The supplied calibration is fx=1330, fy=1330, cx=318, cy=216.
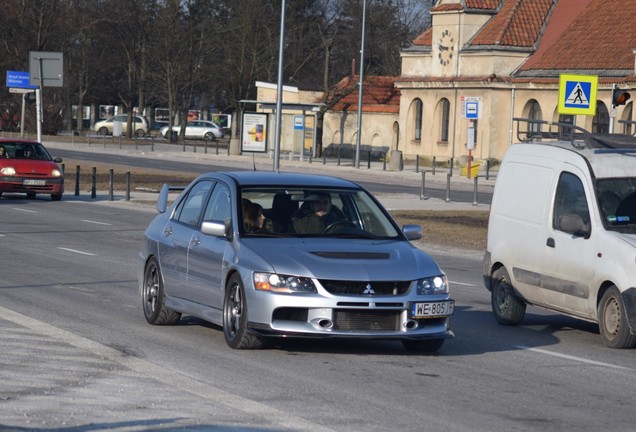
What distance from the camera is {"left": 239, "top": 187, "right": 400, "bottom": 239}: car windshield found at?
11.4 metres

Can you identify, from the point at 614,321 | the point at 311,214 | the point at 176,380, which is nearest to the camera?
the point at 176,380

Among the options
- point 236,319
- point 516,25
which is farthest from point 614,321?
point 516,25

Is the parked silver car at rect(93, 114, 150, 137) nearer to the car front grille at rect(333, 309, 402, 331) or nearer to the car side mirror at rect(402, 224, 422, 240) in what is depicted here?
the car side mirror at rect(402, 224, 422, 240)

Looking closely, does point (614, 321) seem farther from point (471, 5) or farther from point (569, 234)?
point (471, 5)

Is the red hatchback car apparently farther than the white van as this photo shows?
Yes

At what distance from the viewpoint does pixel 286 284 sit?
34.3 ft

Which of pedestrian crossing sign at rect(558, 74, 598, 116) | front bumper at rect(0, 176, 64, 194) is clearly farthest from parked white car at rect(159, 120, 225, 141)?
pedestrian crossing sign at rect(558, 74, 598, 116)

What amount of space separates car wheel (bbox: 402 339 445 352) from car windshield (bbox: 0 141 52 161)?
1008 inches

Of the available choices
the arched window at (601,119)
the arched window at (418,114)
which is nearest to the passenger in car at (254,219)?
the arched window at (601,119)

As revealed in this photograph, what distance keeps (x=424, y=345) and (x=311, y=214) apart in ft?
4.95

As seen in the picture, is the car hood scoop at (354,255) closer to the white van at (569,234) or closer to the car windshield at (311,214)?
the car windshield at (311,214)

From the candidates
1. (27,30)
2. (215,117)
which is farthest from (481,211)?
(215,117)

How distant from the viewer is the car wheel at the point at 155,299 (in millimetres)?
12523

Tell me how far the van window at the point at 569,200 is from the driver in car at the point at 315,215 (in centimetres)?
239
